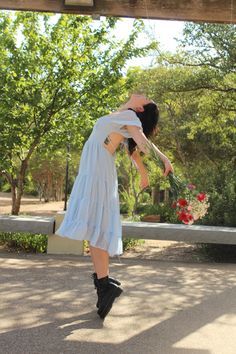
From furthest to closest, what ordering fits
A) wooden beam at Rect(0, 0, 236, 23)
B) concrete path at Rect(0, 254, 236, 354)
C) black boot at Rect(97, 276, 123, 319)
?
1. wooden beam at Rect(0, 0, 236, 23)
2. black boot at Rect(97, 276, 123, 319)
3. concrete path at Rect(0, 254, 236, 354)

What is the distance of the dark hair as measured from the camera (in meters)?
3.73

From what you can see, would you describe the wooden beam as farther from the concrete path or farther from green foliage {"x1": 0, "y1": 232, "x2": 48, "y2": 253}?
green foliage {"x1": 0, "y1": 232, "x2": 48, "y2": 253}

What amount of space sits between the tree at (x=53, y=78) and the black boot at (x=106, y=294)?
565cm

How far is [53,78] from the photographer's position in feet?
29.1

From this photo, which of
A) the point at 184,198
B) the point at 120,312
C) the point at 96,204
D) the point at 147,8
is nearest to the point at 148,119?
the point at 184,198

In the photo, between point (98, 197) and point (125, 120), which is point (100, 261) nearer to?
point (98, 197)

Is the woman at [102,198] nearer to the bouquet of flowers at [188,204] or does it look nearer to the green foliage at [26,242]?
the bouquet of flowers at [188,204]

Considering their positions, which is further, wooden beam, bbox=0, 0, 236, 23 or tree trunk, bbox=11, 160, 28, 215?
tree trunk, bbox=11, 160, 28, 215

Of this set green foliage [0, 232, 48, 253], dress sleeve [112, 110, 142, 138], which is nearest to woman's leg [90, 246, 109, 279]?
dress sleeve [112, 110, 142, 138]

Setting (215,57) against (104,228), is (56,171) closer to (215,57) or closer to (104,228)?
(215,57)

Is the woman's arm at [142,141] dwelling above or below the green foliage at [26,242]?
above

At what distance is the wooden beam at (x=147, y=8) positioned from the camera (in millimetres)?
5090

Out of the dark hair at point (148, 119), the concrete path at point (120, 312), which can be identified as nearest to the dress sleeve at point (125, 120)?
the dark hair at point (148, 119)

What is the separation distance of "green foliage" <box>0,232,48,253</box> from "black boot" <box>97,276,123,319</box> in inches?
154
